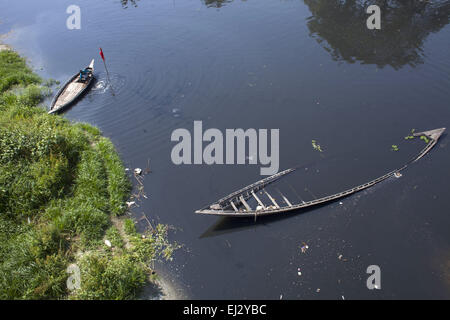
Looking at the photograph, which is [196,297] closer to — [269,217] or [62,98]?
[269,217]

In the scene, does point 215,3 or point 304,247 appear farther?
point 215,3

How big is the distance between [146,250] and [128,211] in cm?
249

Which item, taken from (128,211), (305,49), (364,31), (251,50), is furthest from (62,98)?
(364,31)

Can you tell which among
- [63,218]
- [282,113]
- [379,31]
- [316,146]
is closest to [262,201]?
[316,146]

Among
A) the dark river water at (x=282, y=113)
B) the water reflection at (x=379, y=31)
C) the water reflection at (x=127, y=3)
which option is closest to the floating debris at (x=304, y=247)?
the dark river water at (x=282, y=113)

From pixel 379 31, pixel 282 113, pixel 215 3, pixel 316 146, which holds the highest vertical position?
pixel 215 3

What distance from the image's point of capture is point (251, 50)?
2495cm

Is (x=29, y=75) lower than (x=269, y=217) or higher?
higher

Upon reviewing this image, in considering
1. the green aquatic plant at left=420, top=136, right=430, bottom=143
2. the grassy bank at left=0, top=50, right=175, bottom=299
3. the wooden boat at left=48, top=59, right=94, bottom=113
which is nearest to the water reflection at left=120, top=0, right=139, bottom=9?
the wooden boat at left=48, top=59, right=94, bottom=113

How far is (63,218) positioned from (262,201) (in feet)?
29.2

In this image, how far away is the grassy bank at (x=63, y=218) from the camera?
11383mm

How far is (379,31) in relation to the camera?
26.2 m

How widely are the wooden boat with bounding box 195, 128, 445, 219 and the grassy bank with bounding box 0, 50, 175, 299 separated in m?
2.81

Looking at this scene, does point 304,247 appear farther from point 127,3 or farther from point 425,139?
point 127,3
